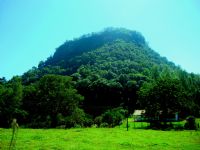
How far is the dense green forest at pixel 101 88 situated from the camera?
61719 millimetres

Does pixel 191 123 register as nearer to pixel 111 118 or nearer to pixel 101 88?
pixel 111 118

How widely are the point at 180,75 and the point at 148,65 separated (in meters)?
41.4

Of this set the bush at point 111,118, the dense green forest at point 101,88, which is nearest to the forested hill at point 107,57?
the dense green forest at point 101,88

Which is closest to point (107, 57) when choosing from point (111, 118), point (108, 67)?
point (108, 67)

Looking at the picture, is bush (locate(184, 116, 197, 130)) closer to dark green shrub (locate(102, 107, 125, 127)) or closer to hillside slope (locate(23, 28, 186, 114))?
dark green shrub (locate(102, 107, 125, 127))

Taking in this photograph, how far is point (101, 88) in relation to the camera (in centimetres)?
10106

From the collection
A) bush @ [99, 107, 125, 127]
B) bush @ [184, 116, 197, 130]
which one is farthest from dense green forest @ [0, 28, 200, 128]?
bush @ [184, 116, 197, 130]

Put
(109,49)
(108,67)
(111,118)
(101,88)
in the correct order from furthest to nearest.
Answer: (109,49)
(108,67)
(101,88)
(111,118)

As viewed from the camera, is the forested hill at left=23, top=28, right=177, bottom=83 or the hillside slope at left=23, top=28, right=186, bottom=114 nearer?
the hillside slope at left=23, top=28, right=186, bottom=114

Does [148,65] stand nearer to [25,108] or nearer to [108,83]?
[108,83]

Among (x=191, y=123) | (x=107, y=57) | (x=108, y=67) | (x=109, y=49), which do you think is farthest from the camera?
(x=109, y=49)

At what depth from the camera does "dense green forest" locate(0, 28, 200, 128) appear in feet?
202

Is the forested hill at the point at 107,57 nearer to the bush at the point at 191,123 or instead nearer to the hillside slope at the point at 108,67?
the hillside slope at the point at 108,67

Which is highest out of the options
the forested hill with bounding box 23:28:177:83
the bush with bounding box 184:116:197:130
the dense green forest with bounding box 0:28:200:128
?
the forested hill with bounding box 23:28:177:83
